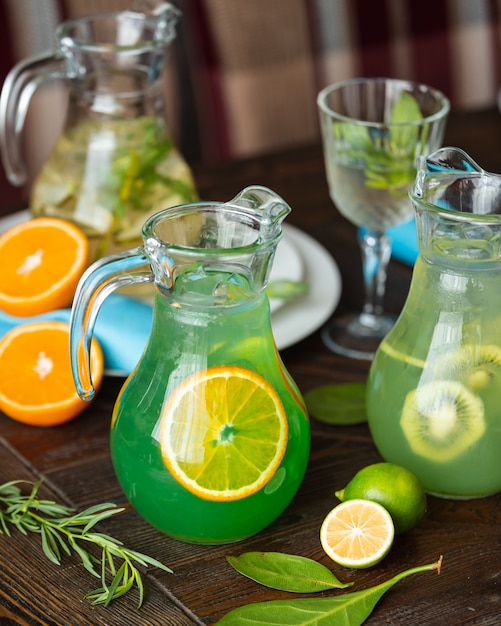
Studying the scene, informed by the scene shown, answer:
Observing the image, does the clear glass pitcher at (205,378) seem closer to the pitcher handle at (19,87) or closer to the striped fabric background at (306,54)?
the pitcher handle at (19,87)

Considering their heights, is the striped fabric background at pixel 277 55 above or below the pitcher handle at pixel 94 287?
below

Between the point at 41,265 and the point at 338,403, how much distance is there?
361mm

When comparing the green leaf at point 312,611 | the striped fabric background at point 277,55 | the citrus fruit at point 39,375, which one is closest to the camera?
the green leaf at point 312,611

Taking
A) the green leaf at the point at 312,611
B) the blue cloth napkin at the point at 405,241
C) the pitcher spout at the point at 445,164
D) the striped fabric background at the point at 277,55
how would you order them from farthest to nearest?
the striped fabric background at the point at 277,55
the blue cloth napkin at the point at 405,241
the pitcher spout at the point at 445,164
the green leaf at the point at 312,611

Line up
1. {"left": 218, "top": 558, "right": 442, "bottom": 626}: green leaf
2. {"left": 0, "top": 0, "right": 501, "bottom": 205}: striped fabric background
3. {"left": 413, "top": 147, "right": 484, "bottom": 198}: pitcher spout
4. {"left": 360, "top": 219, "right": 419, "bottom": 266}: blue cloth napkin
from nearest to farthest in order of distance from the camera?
{"left": 218, "top": 558, "right": 442, "bottom": 626}: green leaf
{"left": 413, "top": 147, "right": 484, "bottom": 198}: pitcher spout
{"left": 360, "top": 219, "right": 419, "bottom": 266}: blue cloth napkin
{"left": 0, "top": 0, "right": 501, "bottom": 205}: striped fabric background

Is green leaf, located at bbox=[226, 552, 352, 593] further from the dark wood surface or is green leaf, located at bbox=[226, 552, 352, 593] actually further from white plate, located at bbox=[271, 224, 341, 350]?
white plate, located at bbox=[271, 224, 341, 350]

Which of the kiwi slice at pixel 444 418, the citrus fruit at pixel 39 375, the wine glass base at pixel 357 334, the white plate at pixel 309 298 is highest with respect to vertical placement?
the kiwi slice at pixel 444 418

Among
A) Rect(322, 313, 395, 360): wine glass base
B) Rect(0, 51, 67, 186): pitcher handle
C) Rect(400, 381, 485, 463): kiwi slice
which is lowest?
Rect(322, 313, 395, 360): wine glass base

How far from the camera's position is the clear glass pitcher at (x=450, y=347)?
2.35 feet

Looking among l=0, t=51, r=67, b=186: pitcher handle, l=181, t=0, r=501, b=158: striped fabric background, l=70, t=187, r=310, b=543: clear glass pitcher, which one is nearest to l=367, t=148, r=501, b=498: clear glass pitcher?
l=70, t=187, r=310, b=543: clear glass pitcher

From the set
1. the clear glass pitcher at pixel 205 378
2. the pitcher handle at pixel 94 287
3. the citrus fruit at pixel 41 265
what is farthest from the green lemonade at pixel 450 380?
the citrus fruit at pixel 41 265

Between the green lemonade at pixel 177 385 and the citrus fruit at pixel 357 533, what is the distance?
0.05 metres

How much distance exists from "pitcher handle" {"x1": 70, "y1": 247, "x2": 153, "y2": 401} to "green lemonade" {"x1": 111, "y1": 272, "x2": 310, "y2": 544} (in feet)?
0.10

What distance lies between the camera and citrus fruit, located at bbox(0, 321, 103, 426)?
88cm
